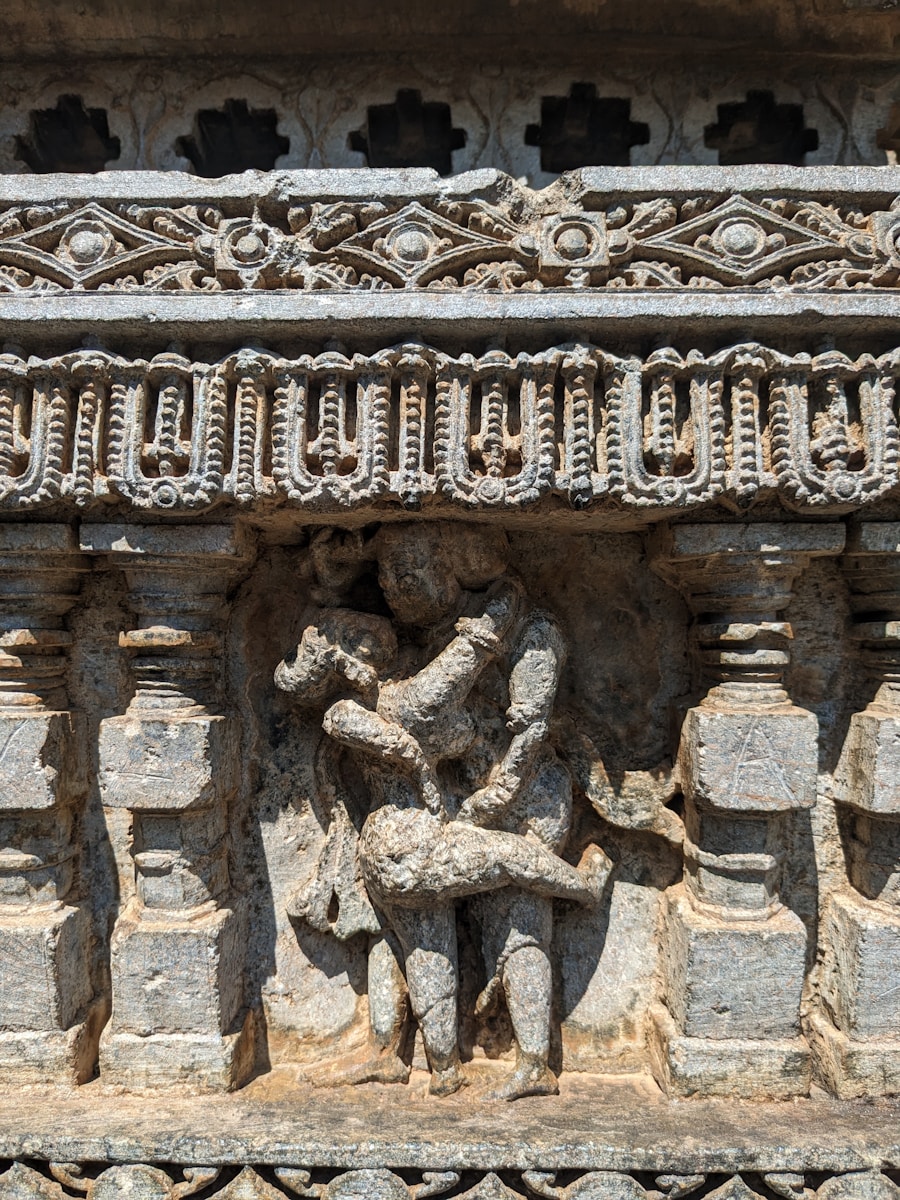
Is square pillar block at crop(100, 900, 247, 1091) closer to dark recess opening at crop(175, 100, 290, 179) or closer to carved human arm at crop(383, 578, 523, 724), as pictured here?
carved human arm at crop(383, 578, 523, 724)

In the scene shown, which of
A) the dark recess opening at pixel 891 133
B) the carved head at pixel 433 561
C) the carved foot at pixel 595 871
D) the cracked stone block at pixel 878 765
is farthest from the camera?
the dark recess opening at pixel 891 133

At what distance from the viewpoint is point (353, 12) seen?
2887mm

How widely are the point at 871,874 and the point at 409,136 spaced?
3.44 meters

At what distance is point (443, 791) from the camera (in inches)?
113

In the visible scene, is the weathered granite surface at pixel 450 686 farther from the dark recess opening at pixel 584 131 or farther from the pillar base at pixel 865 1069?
the dark recess opening at pixel 584 131

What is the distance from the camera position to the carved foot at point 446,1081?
2.70 meters

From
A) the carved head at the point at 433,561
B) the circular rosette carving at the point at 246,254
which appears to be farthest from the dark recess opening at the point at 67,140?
the carved head at the point at 433,561

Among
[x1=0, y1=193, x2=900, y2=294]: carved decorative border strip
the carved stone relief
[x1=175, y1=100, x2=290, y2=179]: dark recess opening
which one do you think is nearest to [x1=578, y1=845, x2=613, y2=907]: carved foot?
[x1=0, y1=193, x2=900, y2=294]: carved decorative border strip

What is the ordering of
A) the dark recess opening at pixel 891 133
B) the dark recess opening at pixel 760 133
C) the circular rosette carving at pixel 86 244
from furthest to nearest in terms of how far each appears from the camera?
the dark recess opening at pixel 760 133, the dark recess opening at pixel 891 133, the circular rosette carving at pixel 86 244

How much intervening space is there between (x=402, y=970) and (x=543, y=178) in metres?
3.21

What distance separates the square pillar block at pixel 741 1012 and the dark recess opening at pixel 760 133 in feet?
9.88

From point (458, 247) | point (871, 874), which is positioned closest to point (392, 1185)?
point (871, 874)

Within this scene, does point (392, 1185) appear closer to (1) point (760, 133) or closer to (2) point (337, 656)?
(2) point (337, 656)

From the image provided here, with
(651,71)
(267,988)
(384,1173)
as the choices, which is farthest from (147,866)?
(651,71)
